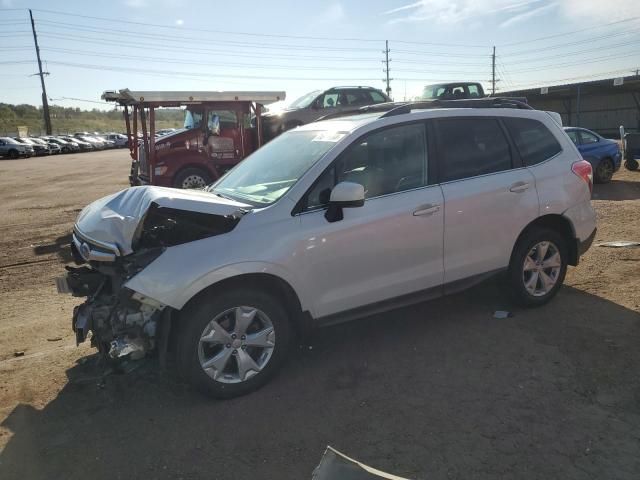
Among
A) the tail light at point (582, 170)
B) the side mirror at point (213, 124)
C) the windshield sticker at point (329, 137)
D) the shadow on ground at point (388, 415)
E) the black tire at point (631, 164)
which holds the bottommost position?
the shadow on ground at point (388, 415)

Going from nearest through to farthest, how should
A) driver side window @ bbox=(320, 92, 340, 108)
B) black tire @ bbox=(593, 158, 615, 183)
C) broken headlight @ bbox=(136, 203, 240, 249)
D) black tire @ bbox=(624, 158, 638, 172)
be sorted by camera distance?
broken headlight @ bbox=(136, 203, 240, 249)
black tire @ bbox=(593, 158, 615, 183)
driver side window @ bbox=(320, 92, 340, 108)
black tire @ bbox=(624, 158, 638, 172)

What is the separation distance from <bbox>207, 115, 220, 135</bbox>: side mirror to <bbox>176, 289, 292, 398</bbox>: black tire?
362 inches

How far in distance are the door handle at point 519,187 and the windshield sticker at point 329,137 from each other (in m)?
1.58

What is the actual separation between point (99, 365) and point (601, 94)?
1406 inches

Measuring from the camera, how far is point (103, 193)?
52.0 ft

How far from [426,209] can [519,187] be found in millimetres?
1035

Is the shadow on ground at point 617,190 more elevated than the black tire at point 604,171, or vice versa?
the black tire at point 604,171

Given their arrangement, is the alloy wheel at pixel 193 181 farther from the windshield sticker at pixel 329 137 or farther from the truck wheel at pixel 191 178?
the windshield sticker at pixel 329 137

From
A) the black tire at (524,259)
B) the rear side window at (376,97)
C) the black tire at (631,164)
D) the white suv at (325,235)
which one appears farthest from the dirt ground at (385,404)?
the black tire at (631,164)

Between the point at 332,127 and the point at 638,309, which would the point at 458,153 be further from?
the point at 638,309

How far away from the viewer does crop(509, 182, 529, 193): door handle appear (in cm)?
444

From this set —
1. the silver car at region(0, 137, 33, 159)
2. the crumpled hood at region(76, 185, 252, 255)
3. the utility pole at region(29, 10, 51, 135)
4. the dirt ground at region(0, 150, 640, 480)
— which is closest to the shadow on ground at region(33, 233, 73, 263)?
the dirt ground at region(0, 150, 640, 480)

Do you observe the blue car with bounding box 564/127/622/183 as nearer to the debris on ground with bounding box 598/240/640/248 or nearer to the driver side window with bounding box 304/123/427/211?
the debris on ground with bounding box 598/240/640/248

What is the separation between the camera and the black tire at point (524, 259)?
15.0 ft
